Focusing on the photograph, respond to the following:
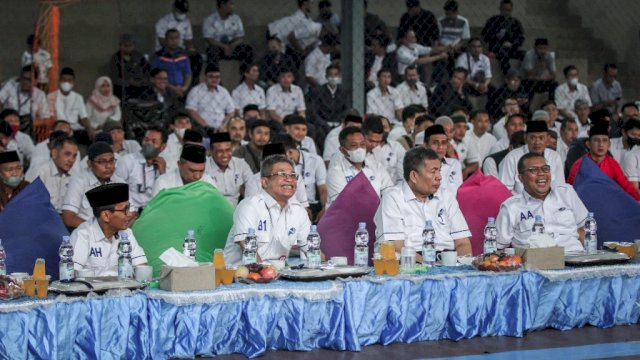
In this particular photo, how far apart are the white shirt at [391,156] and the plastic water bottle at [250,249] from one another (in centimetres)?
372

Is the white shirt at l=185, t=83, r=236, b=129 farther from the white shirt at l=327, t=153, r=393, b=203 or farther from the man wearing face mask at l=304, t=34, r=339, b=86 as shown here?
the white shirt at l=327, t=153, r=393, b=203

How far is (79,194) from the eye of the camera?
8.21 m

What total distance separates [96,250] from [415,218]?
73.3 inches

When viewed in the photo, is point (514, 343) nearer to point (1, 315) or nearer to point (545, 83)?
point (1, 315)

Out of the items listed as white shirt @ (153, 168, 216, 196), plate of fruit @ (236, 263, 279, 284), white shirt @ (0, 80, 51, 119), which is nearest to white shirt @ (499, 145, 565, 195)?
white shirt @ (153, 168, 216, 196)

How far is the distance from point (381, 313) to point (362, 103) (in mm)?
4135

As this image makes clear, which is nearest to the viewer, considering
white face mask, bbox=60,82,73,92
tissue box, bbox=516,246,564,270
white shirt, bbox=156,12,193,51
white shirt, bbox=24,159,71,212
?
tissue box, bbox=516,246,564,270

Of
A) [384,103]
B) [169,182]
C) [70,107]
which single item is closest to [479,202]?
[169,182]

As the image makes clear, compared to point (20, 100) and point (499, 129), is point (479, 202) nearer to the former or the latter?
point (499, 129)

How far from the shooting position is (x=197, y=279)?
17.7 ft

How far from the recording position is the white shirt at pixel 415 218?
6496 mm

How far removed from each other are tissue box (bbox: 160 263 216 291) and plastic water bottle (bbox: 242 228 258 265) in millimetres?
444

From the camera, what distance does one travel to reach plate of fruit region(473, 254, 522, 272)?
5938 millimetres

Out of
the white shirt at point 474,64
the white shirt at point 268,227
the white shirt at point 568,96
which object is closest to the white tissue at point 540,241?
the white shirt at point 268,227
